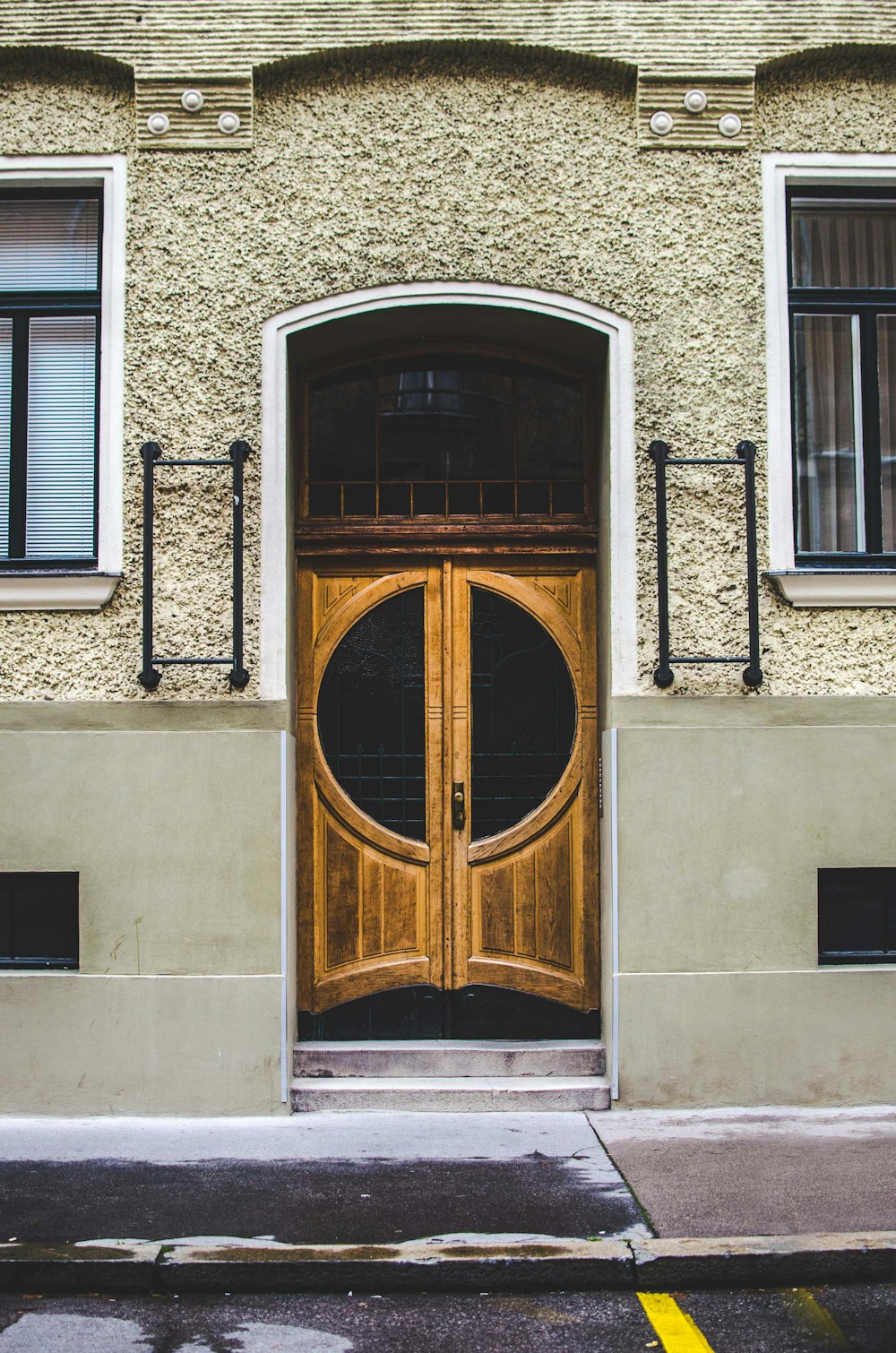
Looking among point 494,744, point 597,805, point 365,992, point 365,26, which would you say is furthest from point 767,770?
point 365,26

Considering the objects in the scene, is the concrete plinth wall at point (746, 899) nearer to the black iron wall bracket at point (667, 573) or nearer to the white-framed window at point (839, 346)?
the black iron wall bracket at point (667, 573)

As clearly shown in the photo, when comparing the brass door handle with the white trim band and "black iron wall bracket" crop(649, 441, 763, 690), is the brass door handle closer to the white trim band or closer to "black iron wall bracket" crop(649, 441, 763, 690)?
"black iron wall bracket" crop(649, 441, 763, 690)

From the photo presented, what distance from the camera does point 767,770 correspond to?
624 cm

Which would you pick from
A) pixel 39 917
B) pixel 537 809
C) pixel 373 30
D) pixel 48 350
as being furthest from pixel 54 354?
pixel 537 809

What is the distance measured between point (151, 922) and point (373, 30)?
4424mm

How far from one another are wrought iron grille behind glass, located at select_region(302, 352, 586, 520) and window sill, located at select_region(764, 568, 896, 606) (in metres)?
1.14

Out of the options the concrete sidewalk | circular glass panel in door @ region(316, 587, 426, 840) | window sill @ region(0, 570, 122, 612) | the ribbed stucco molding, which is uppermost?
the ribbed stucco molding

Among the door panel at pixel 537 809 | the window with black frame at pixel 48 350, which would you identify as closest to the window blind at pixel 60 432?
the window with black frame at pixel 48 350

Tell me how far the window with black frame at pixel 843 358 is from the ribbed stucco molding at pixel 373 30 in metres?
0.82

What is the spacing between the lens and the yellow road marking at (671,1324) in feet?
12.7

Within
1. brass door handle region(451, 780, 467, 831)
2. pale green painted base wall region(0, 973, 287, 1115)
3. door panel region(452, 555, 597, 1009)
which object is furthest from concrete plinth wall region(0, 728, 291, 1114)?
door panel region(452, 555, 597, 1009)

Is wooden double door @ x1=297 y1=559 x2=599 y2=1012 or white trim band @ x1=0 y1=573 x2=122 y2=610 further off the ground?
white trim band @ x1=0 y1=573 x2=122 y2=610

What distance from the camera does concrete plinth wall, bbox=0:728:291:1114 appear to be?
6047 mm

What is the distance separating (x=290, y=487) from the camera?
661 centimetres
